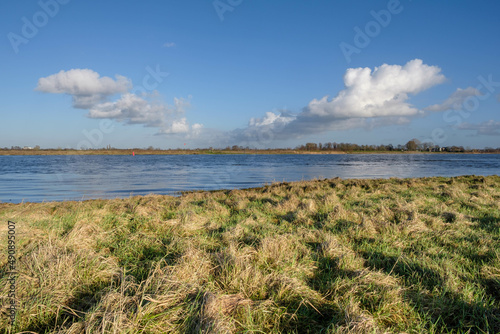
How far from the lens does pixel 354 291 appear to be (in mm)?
3438

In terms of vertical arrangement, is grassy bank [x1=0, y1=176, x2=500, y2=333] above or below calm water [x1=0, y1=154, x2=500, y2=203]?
above

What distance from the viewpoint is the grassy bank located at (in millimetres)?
2893

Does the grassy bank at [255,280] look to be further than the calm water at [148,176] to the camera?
No

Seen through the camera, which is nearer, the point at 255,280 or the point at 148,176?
the point at 255,280

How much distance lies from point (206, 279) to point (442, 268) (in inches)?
133

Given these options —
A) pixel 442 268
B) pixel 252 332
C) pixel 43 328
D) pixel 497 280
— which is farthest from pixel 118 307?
pixel 497 280

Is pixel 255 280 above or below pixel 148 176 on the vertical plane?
above

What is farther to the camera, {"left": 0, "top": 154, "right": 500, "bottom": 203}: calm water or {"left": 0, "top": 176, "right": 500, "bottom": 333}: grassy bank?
{"left": 0, "top": 154, "right": 500, "bottom": 203}: calm water

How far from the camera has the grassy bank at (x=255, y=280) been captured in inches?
114

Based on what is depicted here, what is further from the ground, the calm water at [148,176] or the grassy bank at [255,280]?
the grassy bank at [255,280]

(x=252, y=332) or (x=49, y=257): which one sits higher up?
(x=49, y=257)

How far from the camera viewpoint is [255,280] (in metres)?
3.61

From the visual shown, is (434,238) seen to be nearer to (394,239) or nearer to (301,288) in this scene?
(394,239)

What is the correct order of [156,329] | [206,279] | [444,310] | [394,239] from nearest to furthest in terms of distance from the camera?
[156,329] → [444,310] → [206,279] → [394,239]
